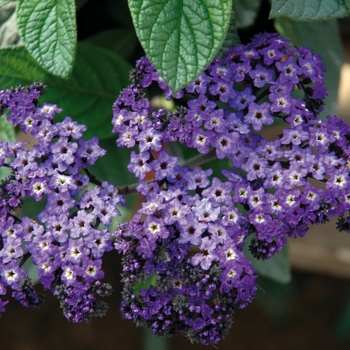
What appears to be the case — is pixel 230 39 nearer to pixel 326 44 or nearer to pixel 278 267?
pixel 326 44

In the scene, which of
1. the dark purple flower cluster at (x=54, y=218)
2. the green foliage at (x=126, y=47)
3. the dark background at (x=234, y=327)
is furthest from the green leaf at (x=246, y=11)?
the dark background at (x=234, y=327)

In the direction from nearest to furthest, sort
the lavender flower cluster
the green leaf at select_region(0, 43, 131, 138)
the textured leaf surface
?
the lavender flower cluster, the textured leaf surface, the green leaf at select_region(0, 43, 131, 138)

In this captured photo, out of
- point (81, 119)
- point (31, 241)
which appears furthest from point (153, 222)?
point (81, 119)

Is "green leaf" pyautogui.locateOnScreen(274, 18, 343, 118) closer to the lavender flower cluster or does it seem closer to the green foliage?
the green foliage

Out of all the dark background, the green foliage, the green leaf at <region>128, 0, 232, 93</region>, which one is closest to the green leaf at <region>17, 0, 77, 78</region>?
the green foliage

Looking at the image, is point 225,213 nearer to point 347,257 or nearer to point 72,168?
point 72,168
